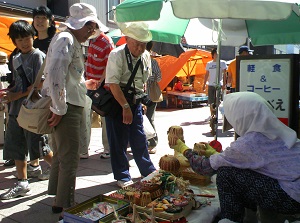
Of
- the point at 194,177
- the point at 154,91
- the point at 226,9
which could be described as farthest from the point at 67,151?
the point at 154,91

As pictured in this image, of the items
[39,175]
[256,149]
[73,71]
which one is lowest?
[39,175]

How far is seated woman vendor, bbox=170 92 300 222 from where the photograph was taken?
2213mm

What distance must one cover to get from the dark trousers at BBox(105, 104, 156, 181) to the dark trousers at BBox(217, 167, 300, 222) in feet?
5.08

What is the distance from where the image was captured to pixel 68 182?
9.41ft

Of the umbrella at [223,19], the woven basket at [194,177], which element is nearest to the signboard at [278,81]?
the umbrella at [223,19]

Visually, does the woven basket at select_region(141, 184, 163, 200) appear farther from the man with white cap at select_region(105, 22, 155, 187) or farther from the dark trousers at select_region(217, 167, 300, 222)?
the man with white cap at select_region(105, 22, 155, 187)

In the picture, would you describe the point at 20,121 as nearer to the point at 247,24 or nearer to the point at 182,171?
the point at 182,171

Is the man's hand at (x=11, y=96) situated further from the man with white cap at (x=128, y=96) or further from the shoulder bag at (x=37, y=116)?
the man with white cap at (x=128, y=96)

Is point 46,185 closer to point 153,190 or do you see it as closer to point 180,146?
point 153,190

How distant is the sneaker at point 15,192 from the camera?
11.5 ft

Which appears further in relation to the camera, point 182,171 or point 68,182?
point 182,171

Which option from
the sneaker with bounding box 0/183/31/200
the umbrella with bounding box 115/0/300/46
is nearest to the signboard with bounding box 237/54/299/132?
the umbrella with bounding box 115/0/300/46

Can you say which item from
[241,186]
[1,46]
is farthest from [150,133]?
[1,46]

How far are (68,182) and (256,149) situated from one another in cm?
162
